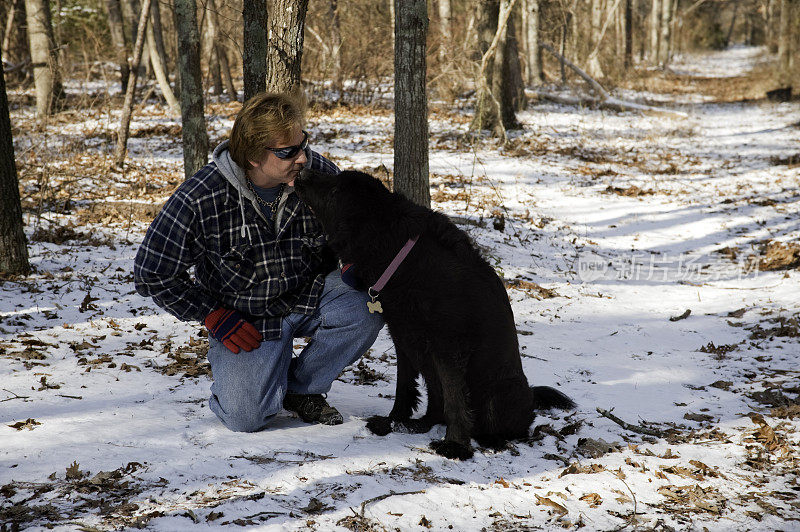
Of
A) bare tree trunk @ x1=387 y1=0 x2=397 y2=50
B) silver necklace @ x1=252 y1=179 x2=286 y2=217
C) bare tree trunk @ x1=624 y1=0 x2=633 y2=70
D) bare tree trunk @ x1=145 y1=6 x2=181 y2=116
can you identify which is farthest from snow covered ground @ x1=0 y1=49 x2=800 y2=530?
bare tree trunk @ x1=624 y1=0 x2=633 y2=70

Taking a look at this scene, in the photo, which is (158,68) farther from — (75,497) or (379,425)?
(75,497)

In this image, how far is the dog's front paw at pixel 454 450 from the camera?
3098mm

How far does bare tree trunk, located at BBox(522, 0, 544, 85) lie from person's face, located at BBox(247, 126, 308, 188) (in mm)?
18037

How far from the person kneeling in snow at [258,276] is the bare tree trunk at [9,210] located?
2815 mm

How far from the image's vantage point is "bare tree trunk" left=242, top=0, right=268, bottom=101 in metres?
5.67

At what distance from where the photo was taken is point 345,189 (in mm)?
3061

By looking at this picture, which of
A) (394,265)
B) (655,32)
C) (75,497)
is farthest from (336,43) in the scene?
(655,32)

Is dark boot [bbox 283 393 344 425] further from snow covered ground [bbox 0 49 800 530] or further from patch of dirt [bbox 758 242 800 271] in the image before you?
patch of dirt [bbox 758 242 800 271]

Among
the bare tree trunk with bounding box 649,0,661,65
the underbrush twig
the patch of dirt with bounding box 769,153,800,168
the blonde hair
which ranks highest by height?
the bare tree trunk with bounding box 649,0,661,65

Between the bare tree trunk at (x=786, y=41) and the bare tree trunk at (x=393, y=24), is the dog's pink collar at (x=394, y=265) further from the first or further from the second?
the bare tree trunk at (x=786, y=41)

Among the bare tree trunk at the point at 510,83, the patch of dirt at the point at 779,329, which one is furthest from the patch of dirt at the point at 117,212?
the bare tree trunk at the point at 510,83

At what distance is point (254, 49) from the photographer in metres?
5.70

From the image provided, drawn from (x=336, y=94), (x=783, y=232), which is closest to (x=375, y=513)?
(x=783, y=232)

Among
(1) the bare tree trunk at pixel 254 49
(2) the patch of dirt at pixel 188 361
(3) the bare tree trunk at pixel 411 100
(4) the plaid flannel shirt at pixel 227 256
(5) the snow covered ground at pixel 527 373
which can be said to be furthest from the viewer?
(1) the bare tree trunk at pixel 254 49
